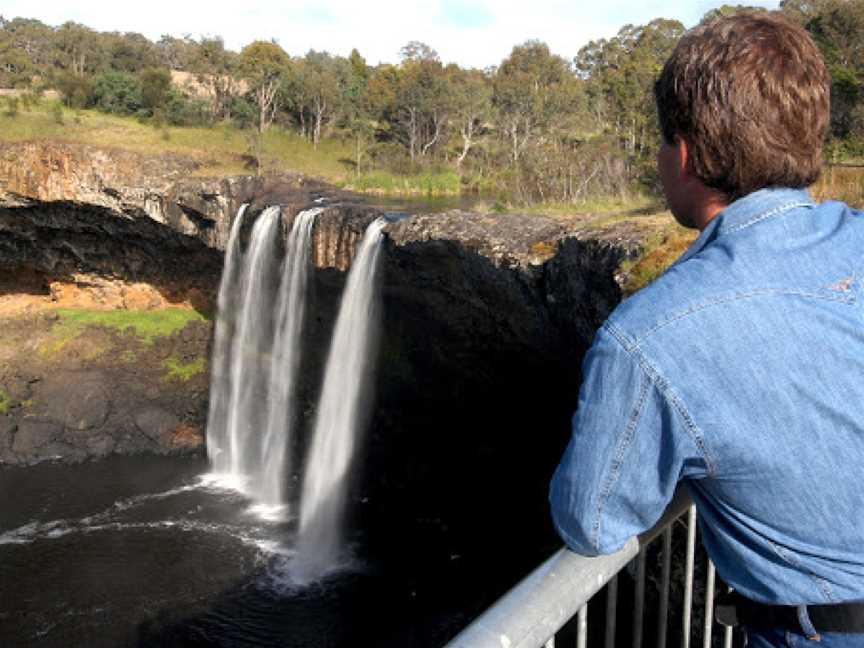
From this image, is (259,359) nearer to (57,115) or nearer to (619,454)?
(57,115)

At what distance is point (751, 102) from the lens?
4.77 feet

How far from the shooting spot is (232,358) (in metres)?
21.2

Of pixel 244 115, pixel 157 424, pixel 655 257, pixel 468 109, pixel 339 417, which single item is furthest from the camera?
pixel 468 109

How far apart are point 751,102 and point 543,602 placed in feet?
3.50

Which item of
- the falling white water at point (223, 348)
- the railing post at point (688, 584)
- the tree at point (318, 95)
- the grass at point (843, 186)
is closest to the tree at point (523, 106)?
the tree at point (318, 95)

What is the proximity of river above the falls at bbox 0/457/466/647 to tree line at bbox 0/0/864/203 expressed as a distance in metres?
14.2

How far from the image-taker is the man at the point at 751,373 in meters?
1.32

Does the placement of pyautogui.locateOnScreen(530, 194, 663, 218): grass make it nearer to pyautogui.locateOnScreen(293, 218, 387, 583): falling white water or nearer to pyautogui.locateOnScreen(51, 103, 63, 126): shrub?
pyautogui.locateOnScreen(293, 218, 387, 583): falling white water

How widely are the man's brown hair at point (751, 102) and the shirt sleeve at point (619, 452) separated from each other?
48cm

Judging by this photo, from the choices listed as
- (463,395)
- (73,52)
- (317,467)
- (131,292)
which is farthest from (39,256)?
(73,52)

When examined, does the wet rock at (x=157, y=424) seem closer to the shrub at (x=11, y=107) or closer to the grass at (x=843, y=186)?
the shrub at (x=11, y=107)

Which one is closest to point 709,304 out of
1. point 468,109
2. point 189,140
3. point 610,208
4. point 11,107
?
point 610,208

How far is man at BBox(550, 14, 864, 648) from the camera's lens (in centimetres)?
132

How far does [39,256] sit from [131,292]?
112 inches
